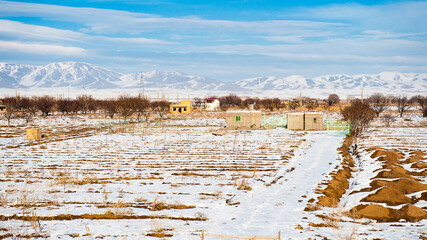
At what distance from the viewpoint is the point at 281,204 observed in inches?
428

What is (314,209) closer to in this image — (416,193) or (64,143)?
(416,193)

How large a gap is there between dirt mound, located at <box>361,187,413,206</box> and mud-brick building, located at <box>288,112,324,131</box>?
88.6 feet

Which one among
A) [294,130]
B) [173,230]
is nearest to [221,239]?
[173,230]

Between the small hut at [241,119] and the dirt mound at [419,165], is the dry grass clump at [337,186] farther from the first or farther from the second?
the small hut at [241,119]

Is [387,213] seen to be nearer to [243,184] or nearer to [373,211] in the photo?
[373,211]

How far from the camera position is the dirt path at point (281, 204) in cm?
871

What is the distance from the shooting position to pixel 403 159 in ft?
58.0

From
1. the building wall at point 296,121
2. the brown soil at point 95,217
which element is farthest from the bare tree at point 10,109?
the brown soil at point 95,217

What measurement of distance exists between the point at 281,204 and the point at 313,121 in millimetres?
28128

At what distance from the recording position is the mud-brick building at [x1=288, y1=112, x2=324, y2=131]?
37500 millimetres

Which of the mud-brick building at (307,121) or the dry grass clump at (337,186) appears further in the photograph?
the mud-brick building at (307,121)

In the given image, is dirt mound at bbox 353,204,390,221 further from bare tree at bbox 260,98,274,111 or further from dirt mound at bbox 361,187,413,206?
bare tree at bbox 260,98,274,111

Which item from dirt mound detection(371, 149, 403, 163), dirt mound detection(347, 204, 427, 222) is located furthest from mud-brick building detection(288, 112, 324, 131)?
dirt mound detection(347, 204, 427, 222)

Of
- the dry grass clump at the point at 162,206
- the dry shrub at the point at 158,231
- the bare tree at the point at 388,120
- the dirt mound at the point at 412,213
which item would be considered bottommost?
the dry shrub at the point at 158,231
